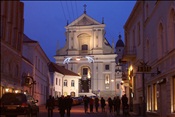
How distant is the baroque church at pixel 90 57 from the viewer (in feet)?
284

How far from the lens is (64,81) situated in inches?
3164

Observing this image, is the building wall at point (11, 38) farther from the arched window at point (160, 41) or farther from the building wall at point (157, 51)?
the arched window at point (160, 41)

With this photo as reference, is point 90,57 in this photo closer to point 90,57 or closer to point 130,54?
point 90,57

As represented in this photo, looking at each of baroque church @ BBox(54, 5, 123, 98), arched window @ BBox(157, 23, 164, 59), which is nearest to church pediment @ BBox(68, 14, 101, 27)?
baroque church @ BBox(54, 5, 123, 98)

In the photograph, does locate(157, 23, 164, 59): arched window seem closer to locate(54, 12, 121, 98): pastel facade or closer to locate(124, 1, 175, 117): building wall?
locate(124, 1, 175, 117): building wall

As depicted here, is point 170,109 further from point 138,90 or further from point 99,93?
point 99,93

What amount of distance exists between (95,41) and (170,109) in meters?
67.9

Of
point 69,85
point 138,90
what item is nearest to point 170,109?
point 138,90

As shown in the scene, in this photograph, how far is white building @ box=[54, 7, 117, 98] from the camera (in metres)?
86.8

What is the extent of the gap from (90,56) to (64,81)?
1103 centimetres

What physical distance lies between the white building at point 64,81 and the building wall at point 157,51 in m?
36.6

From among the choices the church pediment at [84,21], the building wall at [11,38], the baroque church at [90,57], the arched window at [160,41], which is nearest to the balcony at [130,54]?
the arched window at [160,41]

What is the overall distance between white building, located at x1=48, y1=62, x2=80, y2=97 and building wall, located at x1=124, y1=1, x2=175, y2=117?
36.6 m

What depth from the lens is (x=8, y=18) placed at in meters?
12.2
